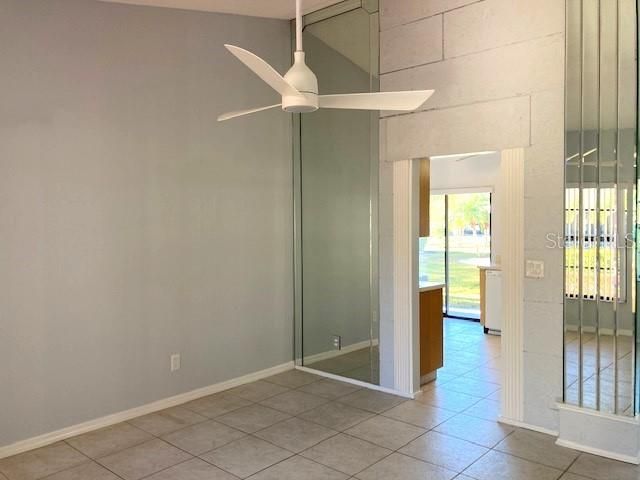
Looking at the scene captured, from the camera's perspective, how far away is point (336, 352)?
5.14 meters

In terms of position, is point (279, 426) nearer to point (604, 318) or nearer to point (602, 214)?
point (604, 318)

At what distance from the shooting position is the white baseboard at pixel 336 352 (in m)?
4.82

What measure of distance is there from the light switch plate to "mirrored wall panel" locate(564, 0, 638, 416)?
165 mm

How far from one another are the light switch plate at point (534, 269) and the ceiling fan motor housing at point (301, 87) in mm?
2030

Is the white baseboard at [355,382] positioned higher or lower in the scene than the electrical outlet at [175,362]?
lower

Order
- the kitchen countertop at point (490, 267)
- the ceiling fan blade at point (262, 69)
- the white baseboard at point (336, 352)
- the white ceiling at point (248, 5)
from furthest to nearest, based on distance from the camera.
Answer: the kitchen countertop at point (490, 267)
the white baseboard at point (336, 352)
the white ceiling at point (248, 5)
the ceiling fan blade at point (262, 69)

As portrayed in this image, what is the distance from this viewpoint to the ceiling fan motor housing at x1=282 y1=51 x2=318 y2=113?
2.64 meters

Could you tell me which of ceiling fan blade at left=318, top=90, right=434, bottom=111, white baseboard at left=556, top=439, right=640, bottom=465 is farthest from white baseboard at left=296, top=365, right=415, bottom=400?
ceiling fan blade at left=318, top=90, right=434, bottom=111

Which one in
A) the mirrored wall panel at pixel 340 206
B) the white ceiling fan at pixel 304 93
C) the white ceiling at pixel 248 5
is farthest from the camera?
the mirrored wall panel at pixel 340 206

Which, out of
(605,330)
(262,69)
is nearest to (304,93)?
(262,69)

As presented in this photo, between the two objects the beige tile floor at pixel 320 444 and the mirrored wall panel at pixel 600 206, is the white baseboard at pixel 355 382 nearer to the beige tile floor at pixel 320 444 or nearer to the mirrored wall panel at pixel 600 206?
the beige tile floor at pixel 320 444

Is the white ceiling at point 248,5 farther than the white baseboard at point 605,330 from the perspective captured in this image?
Yes

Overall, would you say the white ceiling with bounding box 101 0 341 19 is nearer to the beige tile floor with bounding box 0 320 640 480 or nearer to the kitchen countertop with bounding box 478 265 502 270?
the beige tile floor with bounding box 0 320 640 480

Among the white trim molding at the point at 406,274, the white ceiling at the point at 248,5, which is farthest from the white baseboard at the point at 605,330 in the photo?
the white ceiling at the point at 248,5
